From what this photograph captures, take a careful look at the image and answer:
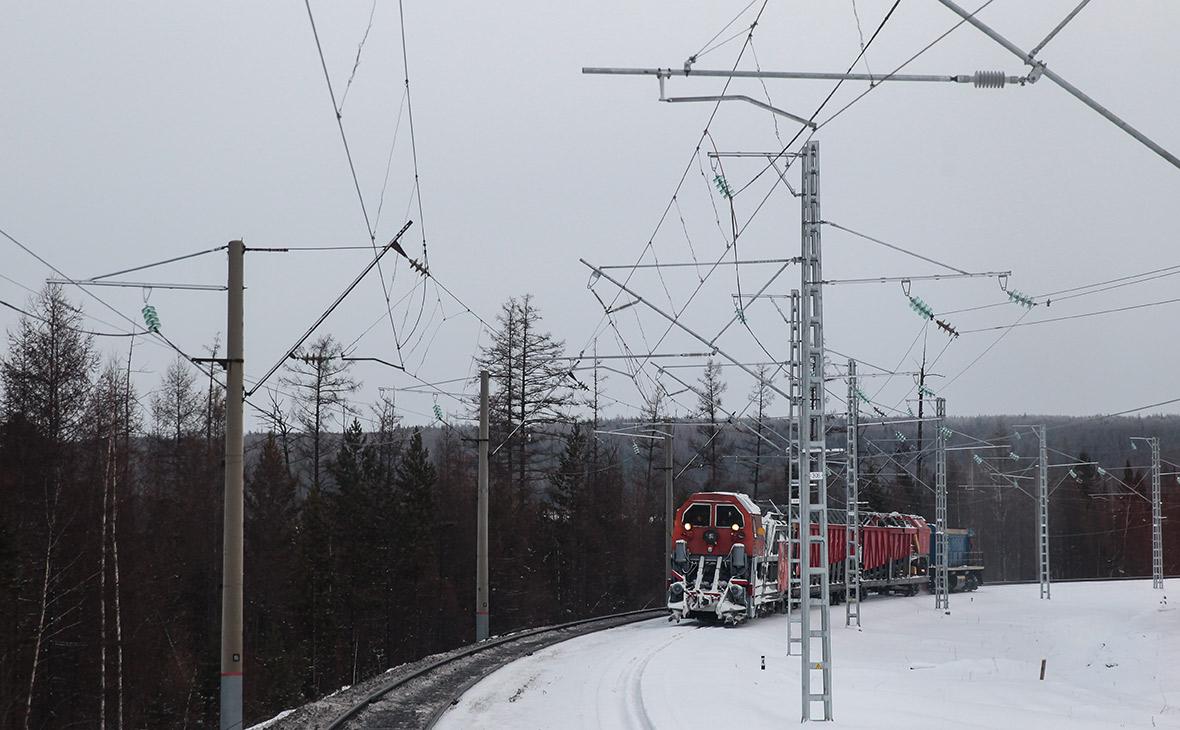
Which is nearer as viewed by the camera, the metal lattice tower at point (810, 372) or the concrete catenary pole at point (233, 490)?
the metal lattice tower at point (810, 372)

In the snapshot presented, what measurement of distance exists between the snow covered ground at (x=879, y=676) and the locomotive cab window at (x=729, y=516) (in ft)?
10.2

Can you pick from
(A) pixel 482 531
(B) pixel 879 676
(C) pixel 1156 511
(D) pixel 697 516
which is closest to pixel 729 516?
(D) pixel 697 516

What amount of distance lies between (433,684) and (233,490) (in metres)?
6.37

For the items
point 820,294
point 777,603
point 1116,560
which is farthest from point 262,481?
point 1116,560

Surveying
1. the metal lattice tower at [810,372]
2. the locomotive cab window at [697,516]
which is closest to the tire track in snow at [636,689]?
the metal lattice tower at [810,372]

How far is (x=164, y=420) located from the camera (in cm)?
6206

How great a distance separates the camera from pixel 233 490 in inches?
714

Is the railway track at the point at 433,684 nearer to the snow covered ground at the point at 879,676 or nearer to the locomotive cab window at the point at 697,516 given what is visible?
the snow covered ground at the point at 879,676

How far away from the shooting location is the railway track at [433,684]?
17844 mm

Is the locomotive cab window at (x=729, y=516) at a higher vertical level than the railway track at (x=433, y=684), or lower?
higher

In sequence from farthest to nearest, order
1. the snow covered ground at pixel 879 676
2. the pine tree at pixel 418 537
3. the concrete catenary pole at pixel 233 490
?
the pine tree at pixel 418 537 < the concrete catenary pole at pixel 233 490 < the snow covered ground at pixel 879 676

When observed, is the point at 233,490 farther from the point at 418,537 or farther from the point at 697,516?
the point at 418,537

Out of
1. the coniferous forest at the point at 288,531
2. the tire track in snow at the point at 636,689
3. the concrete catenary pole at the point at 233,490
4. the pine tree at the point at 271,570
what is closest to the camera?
the tire track in snow at the point at 636,689

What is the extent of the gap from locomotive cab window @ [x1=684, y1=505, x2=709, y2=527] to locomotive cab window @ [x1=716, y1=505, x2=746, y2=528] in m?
0.40
